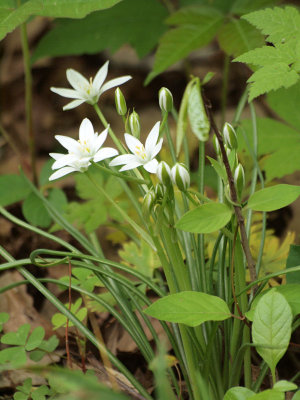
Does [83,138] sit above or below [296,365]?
above

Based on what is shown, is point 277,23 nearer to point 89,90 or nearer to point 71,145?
point 89,90

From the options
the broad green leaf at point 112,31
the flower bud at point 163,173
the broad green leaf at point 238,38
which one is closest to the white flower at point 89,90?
the flower bud at point 163,173

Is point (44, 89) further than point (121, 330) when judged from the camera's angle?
Yes

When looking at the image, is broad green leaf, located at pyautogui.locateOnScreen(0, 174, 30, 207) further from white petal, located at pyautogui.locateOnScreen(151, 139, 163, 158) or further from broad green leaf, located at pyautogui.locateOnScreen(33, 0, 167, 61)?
white petal, located at pyautogui.locateOnScreen(151, 139, 163, 158)

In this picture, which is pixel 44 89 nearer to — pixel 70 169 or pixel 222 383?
pixel 70 169

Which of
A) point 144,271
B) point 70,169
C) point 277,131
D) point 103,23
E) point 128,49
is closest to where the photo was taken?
point 70,169

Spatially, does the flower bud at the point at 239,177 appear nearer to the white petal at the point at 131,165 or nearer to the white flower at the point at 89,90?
the white petal at the point at 131,165

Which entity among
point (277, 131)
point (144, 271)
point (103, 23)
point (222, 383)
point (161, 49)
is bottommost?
point (222, 383)

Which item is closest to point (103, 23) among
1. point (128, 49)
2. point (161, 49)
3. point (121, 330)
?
point (161, 49)
